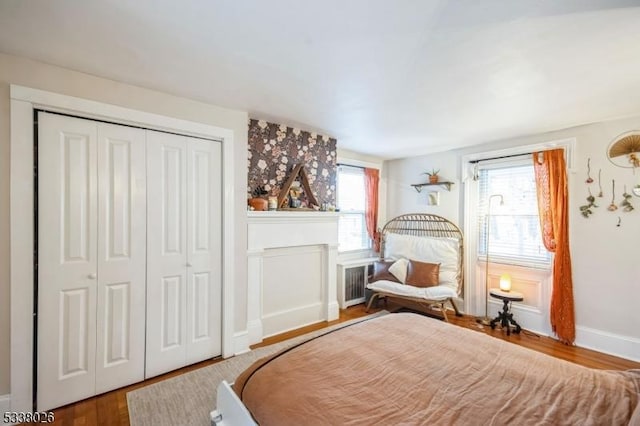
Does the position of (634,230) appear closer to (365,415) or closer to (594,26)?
(594,26)

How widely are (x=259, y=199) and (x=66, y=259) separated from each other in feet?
5.28

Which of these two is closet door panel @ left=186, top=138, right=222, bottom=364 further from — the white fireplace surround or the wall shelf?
the wall shelf

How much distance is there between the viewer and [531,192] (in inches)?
138

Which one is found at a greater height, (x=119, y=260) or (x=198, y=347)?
(x=119, y=260)

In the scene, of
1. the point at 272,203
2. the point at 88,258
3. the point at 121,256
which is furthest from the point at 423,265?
the point at 88,258

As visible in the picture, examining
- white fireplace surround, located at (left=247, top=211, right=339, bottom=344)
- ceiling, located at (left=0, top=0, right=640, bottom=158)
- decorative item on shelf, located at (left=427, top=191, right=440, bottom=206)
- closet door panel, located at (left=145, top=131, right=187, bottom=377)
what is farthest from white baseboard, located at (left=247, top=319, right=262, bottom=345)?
decorative item on shelf, located at (left=427, top=191, right=440, bottom=206)

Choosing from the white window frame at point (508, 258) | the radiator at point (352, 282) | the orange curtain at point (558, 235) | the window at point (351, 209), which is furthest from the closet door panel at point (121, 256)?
the orange curtain at point (558, 235)

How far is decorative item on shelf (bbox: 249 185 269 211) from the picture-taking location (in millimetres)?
3020

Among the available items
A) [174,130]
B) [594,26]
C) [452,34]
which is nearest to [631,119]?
[594,26]

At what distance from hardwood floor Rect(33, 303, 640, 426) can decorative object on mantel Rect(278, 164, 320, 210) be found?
4.90 ft

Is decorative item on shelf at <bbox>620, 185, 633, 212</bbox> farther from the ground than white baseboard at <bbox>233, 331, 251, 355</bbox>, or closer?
farther from the ground

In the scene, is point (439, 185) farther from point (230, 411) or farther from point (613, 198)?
point (230, 411)

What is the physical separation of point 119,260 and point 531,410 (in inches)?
106

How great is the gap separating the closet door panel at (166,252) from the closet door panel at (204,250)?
6cm
